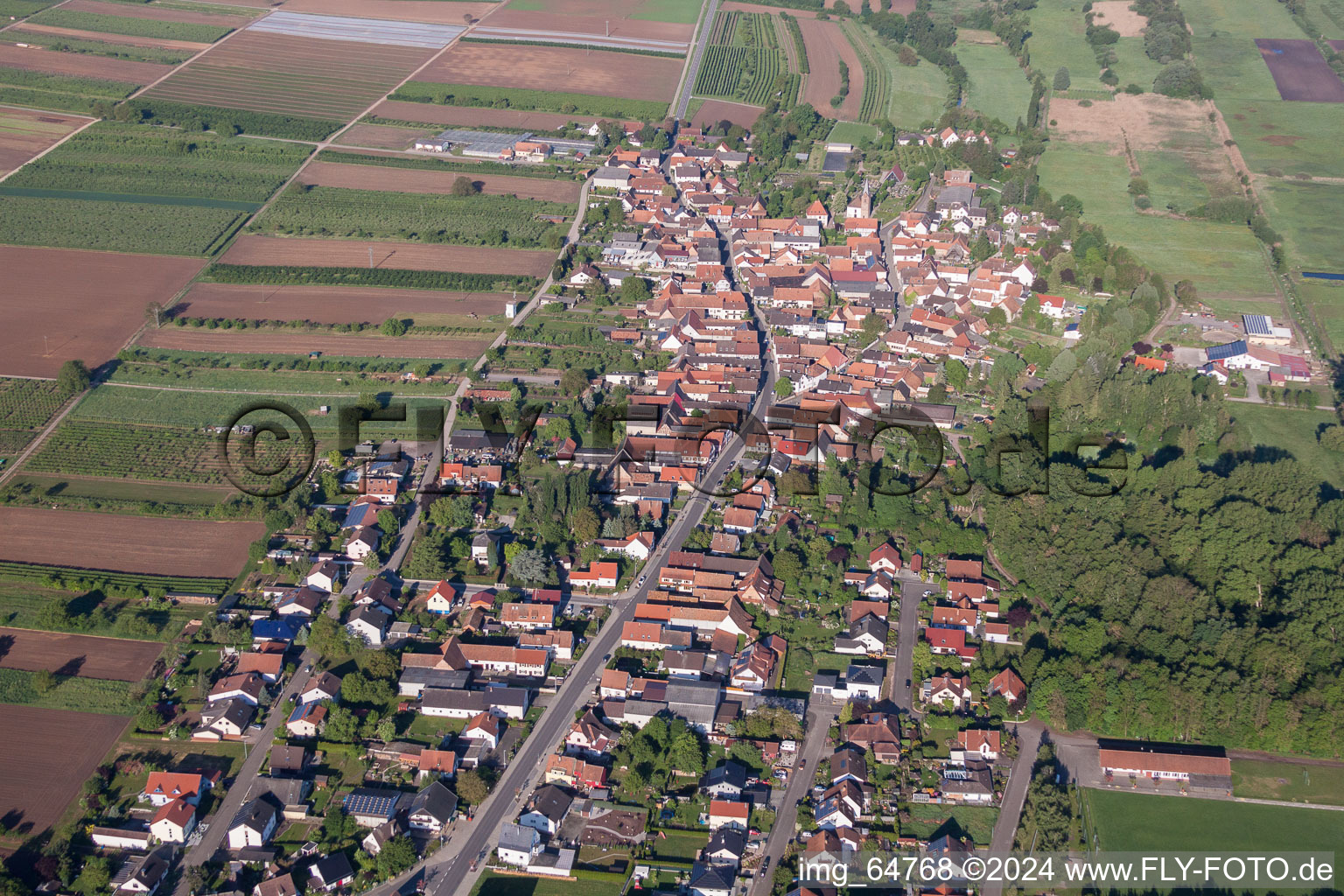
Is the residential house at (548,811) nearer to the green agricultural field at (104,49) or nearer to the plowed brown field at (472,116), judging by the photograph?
the plowed brown field at (472,116)

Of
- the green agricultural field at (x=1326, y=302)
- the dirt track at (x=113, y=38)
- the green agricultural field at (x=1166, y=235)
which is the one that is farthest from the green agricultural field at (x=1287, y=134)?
the dirt track at (x=113, y=38)

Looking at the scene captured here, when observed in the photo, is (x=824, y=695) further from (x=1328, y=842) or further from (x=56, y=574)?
(x=56, y=574)

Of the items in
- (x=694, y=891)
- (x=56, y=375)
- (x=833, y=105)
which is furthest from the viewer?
(x=833, y=105)

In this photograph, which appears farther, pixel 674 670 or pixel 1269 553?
pixel 1269 553

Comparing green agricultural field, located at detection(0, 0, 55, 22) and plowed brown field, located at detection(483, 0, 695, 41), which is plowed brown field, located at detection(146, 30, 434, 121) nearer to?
plowed brown field, located at detection(483, 0, 695, 41)

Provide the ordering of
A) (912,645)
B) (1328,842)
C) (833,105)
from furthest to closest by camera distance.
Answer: (833,105) < (912,645) < (1328,842)

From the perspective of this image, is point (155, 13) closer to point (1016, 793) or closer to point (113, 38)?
point (113, 38)

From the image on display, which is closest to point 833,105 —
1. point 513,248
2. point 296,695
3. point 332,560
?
point 513,248

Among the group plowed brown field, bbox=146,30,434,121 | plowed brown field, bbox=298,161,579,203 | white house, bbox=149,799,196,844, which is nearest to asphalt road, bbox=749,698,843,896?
white house, bbox=149,799,196,844
